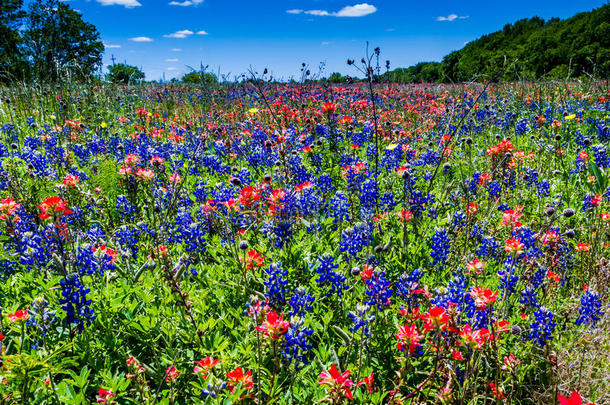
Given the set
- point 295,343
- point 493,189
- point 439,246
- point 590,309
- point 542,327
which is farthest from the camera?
point 493,189

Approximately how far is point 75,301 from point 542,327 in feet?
8.87

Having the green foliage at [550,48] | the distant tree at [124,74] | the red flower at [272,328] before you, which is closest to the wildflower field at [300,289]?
the red flower at [272,328]

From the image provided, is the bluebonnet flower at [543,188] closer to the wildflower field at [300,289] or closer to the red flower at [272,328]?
the wildflower field at [300,289]

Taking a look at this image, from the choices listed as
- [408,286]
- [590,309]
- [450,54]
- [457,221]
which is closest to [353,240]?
[408,286]

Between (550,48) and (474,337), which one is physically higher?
(550,48)

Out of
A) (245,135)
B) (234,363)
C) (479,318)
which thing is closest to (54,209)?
(234,363)

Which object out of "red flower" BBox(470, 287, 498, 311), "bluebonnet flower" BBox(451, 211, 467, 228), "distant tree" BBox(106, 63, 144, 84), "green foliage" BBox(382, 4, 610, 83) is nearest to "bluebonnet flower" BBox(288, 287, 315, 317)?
"red flower" BBox(470, 287, 498, 311)

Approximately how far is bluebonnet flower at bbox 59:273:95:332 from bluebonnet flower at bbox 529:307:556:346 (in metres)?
2.58

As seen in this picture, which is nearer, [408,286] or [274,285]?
[408,286]

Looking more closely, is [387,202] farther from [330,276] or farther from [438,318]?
[438,318]

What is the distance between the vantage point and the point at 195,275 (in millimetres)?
2926

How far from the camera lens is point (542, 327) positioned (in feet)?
7.20

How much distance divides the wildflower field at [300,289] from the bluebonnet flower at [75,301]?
1 centimetres

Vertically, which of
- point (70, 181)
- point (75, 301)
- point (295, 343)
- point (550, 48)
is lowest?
point (295, 343)
